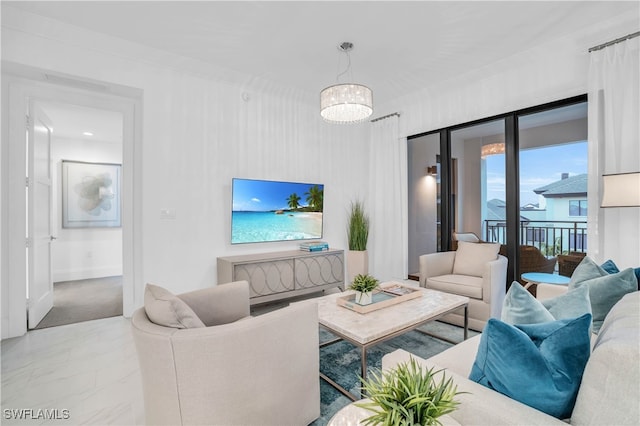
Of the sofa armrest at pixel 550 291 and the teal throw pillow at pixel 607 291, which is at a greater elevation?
the teal throw pillow at pixel 607 291

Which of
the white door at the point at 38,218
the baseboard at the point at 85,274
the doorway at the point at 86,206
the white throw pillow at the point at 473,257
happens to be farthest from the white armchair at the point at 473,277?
the baseboard at the point at 85,274

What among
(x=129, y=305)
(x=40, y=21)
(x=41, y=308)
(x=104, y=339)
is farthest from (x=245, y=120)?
(x=41, y=308)

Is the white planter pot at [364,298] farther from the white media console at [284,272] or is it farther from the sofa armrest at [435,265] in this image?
the white media console at [284,272]

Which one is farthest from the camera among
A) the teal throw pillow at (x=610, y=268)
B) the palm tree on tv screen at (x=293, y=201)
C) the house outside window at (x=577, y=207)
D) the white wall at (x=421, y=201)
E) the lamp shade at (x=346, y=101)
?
the white wall at (x=421, y=201)

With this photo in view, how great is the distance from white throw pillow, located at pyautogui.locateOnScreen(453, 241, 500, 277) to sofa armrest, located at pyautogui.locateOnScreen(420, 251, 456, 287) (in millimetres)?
70

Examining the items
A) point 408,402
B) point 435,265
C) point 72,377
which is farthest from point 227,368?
point 435,265

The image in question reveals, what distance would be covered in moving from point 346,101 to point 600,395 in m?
2.49

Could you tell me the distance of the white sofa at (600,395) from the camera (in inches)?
28.0

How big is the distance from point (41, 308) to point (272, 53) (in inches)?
143

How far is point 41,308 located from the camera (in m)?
3.23

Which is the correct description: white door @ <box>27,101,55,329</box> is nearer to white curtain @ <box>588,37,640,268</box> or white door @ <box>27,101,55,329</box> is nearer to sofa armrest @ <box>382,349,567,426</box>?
sofa armrest @ <box>382,349,567,426</box>

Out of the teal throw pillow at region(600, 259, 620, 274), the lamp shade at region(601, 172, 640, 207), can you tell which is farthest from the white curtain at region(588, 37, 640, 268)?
the teal throw pillow at region(600, 259, 620, 274)

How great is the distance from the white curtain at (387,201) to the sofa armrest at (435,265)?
0.90 metres

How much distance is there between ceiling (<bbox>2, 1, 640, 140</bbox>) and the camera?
2477 millimetres
